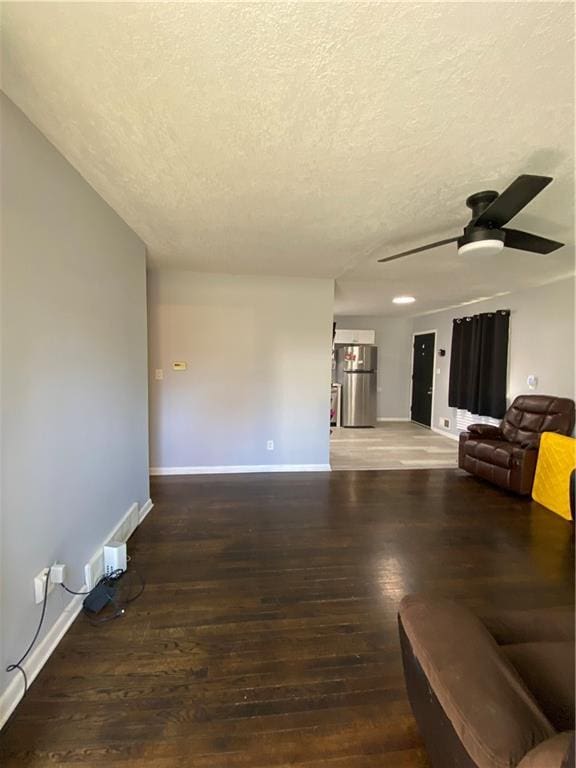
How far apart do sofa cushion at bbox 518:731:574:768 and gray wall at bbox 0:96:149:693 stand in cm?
168

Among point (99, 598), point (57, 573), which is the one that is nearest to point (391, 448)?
point (99, 598)

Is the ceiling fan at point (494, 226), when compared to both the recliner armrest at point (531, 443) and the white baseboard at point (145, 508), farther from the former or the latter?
the white baseboard at point (145, 508)

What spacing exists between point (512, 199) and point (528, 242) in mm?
622

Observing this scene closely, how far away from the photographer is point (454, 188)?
190cm

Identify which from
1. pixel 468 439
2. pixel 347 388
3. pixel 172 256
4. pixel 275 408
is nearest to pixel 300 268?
pixel 172 256

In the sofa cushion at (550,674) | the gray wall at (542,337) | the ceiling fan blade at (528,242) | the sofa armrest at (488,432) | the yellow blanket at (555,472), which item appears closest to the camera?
the sofa cushion at (550,674)

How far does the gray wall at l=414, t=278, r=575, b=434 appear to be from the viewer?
3879 mm

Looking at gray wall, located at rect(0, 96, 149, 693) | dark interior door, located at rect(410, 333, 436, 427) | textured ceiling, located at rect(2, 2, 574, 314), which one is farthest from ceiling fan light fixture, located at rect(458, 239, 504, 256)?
dark interior door, located at rect(410, 333, 436, 427)

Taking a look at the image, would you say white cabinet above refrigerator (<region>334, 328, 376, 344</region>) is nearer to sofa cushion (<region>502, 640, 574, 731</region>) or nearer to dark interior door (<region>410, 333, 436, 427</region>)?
dark interior door (<region>410, 333, 436, 427</region>)

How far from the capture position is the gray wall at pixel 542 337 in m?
3.88

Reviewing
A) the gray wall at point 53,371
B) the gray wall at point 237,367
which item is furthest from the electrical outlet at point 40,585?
the gray wall at point 237,367

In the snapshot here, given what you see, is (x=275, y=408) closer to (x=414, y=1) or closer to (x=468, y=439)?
(x=468, y=439)

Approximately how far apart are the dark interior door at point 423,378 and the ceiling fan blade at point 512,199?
17.3ft

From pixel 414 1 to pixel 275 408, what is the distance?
3573 millimetres
